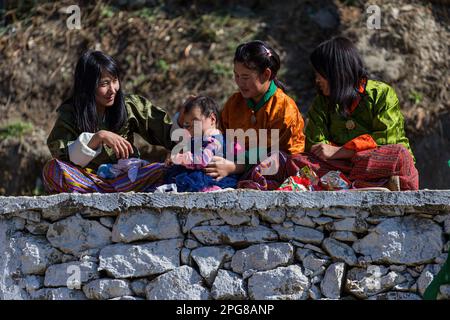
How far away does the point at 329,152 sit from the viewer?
16.6 ft

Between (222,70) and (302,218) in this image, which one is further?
(222,70)

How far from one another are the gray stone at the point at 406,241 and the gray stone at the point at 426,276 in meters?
0.04

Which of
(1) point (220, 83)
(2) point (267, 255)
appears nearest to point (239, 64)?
(2) point (267, 255)

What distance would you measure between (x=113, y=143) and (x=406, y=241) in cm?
160

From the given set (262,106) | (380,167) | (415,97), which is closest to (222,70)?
(415,97)

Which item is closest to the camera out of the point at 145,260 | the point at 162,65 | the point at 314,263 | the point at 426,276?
the point at 426,276

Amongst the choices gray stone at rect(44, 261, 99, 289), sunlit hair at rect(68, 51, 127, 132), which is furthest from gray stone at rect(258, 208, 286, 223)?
sunlit hair at rect(68, 51, 127, 132)

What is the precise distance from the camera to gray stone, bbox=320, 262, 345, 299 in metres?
4.62

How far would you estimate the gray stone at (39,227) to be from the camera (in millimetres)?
4938

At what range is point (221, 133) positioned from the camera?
5336 millimetres

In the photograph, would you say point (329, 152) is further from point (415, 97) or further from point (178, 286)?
point (415, 97)

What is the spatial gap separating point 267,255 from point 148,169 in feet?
2.97

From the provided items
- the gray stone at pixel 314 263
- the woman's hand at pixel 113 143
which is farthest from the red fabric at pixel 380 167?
the woman's hand at pixel 113 143
